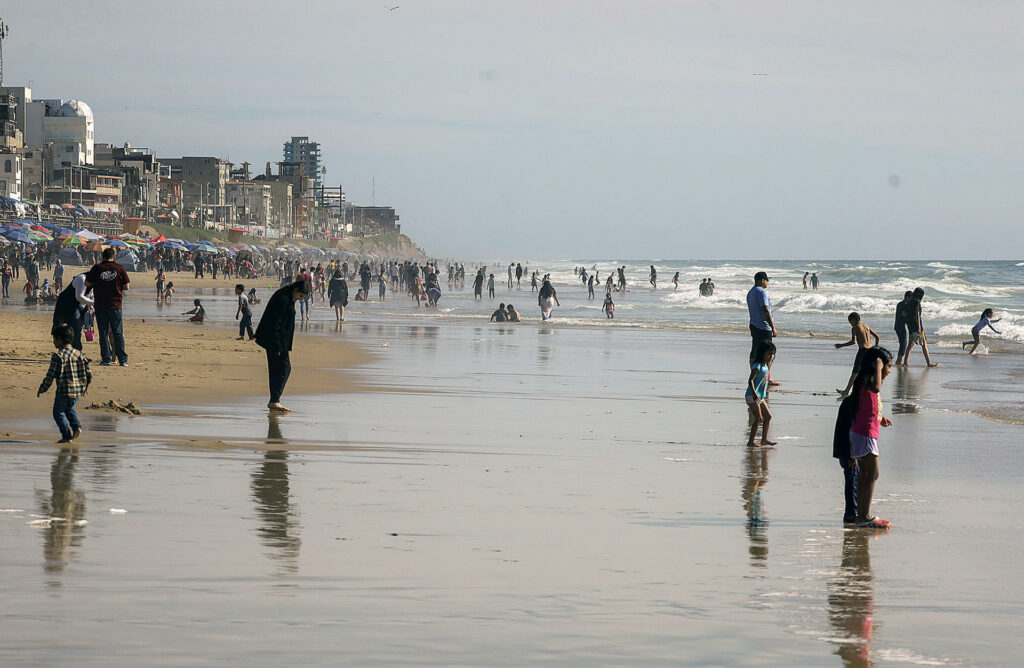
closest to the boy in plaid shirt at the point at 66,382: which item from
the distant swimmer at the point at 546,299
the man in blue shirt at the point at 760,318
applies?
the man in blue shirt at the point at 760,318

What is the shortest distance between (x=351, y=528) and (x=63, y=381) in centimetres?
403

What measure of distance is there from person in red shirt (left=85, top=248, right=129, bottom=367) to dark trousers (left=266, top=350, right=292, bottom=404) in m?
4.29

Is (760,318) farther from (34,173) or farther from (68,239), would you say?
(34,173)

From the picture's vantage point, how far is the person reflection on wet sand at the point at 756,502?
6812 mm

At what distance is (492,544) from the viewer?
667 cm

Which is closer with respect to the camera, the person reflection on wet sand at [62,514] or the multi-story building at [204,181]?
the person reflection on wet sand at [62,514]

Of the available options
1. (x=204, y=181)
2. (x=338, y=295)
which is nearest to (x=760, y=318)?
(x=338, y=295)

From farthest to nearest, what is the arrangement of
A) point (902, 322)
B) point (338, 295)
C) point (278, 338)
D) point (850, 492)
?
1. point (338, 295)
2. point (902, 322)
3. point (278, 338)
4. point (850, 492)

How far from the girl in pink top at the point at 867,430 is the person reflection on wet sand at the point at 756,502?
638 millimetres

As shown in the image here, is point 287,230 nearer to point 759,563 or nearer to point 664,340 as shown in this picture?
point 664,340

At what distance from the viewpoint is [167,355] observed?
1970 centimetres

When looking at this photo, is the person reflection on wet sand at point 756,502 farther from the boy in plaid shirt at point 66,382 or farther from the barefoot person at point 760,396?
the boy in plaid shirt at point 66,382

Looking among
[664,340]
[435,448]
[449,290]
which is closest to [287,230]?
[449,290]

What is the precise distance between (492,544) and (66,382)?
4780 mm
